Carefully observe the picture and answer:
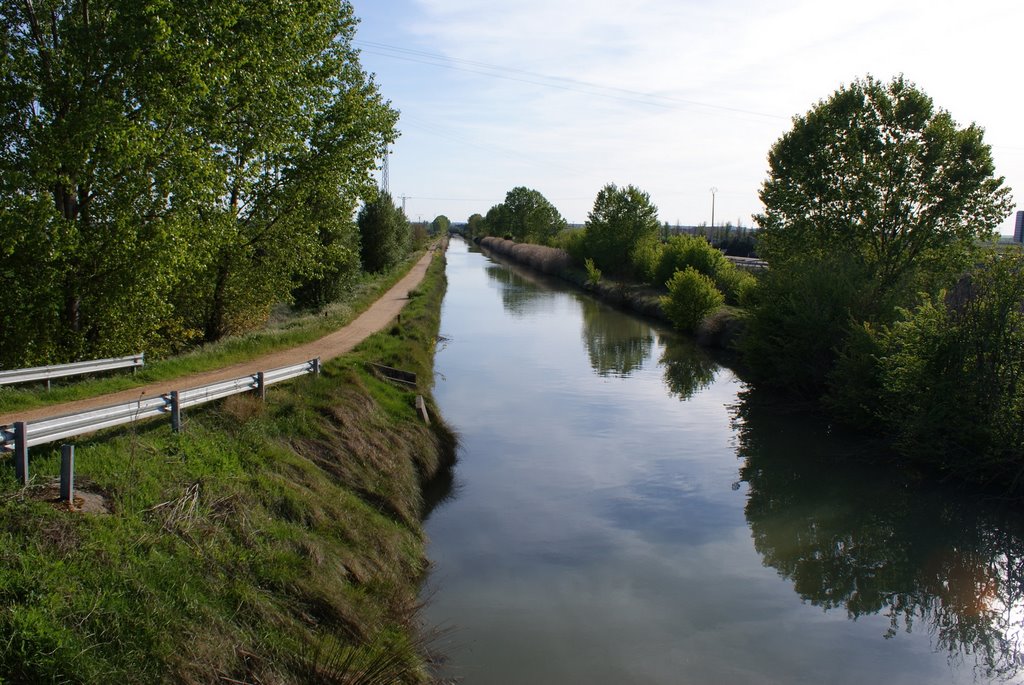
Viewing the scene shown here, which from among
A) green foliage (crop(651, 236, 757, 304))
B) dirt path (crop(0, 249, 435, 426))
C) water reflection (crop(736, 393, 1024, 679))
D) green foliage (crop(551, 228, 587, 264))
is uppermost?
green foliage (crop(551, 228, 587, 264))

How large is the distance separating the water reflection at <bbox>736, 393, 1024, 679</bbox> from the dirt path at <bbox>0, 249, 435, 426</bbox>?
931 centimetres

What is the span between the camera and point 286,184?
20.9 m

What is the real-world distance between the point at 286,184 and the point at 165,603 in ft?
52.5

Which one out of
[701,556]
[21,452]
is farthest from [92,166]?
[701,556]

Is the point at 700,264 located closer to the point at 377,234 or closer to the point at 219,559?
the point at 377,234

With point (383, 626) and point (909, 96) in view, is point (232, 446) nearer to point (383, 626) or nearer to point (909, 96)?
point (383, 626)

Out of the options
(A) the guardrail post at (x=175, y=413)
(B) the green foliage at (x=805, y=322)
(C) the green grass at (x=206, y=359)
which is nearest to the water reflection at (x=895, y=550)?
(B) the green foliage at (x=805, y=322)

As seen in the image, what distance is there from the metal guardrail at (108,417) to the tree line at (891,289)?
39.2 ft

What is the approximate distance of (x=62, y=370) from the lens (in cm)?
1168

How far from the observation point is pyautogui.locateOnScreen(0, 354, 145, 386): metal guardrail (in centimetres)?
1067

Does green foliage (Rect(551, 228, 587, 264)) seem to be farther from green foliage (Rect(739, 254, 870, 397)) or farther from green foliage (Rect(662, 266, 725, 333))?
green foliage (Rect(739, 254, 870, 397))

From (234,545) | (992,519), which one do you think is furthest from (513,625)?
(992,519)

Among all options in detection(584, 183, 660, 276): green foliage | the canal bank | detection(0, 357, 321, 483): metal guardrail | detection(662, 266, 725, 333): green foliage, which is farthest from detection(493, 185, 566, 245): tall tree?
detection(0, 357, 321, 483): metal guardrail

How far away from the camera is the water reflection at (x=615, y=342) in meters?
27.6
